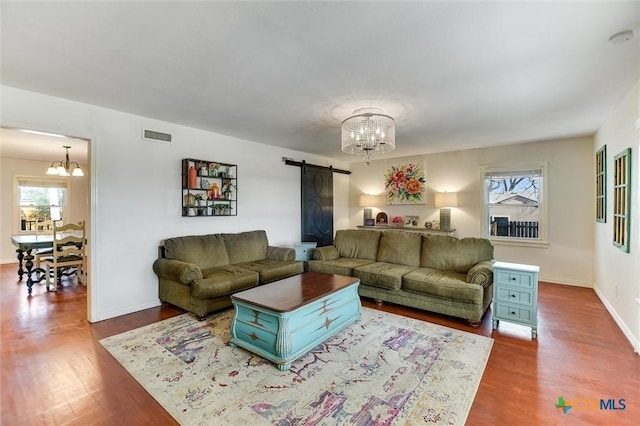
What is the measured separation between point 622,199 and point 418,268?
2.19m

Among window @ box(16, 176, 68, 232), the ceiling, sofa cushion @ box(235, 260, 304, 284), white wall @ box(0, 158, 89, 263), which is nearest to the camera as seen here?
the ceiling

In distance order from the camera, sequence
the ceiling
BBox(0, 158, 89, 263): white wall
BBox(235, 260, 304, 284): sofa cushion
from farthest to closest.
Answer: BBox(0, 158, 89, 263): white wall < BBox(235, 260, 304, 284): sofa cushion < the ceiling

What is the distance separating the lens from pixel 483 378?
2146 millimetres

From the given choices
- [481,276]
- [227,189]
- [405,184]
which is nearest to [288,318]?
[481,276]

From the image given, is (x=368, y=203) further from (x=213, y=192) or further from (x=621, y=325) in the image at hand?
(x=621, y=325)

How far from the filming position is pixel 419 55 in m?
2.13

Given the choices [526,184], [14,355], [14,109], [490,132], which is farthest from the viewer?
[526,184]

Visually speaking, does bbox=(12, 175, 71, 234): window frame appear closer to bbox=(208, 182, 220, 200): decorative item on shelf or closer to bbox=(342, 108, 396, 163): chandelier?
bbox=(208, 182, 220, 200): decorative item on shelf

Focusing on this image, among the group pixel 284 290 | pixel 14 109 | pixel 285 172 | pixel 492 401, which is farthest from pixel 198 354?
pixel 285 172

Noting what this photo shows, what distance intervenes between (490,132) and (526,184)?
1470 millimetres

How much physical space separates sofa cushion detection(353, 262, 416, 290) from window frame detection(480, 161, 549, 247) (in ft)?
7.54

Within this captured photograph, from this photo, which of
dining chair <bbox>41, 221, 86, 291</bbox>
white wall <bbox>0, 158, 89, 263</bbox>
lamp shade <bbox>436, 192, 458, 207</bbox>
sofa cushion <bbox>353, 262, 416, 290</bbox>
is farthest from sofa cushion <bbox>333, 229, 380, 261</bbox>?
white wall <bbox>0, 158, 89, 263</bbox>

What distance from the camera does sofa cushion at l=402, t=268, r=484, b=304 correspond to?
3.06 metres

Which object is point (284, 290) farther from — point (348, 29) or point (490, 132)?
point (490, 132)
